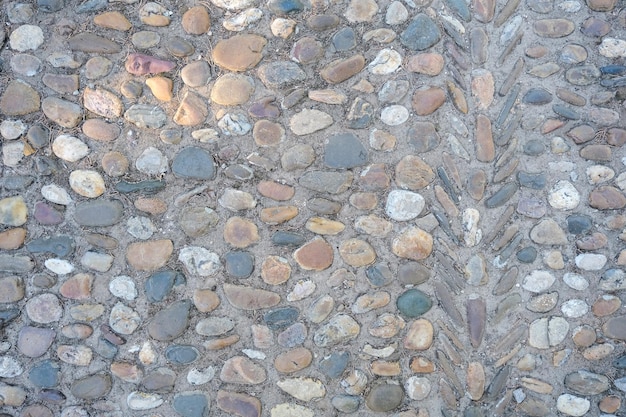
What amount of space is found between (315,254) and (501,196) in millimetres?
603

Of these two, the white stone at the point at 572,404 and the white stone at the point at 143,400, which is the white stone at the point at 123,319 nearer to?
the white stone at the point at 143,400

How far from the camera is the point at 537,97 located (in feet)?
6.58

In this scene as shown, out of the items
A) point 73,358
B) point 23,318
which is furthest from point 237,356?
point 23,318

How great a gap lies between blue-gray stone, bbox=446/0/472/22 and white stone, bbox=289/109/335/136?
51cm

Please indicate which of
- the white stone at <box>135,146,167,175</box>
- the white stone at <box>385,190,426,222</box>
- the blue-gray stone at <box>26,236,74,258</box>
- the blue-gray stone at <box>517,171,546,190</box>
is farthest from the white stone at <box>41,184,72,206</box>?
the blue-gray stone at <box>517,171,546,190</box>

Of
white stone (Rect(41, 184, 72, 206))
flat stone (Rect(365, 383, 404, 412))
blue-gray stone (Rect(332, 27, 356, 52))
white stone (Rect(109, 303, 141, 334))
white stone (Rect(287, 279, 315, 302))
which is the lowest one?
flat stone (Rect(365, 383, 404, 412))

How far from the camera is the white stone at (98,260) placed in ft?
6.61

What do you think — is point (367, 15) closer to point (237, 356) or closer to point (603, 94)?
point (603, 94)

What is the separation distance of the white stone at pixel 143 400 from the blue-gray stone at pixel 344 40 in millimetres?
1231

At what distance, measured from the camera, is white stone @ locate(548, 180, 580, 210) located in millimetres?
2006

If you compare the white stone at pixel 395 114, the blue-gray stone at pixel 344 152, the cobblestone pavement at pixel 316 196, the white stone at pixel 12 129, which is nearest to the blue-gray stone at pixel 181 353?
the cobblestone pavement at pixel 316 196

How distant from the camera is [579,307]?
6.65 feet

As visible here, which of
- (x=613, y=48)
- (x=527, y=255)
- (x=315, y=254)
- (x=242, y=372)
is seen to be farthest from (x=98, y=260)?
(x=613, y=48)

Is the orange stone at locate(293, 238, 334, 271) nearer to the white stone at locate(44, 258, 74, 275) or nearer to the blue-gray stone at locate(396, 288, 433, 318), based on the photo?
the blue-gray stone at locate(396, 288, 433, 318)
